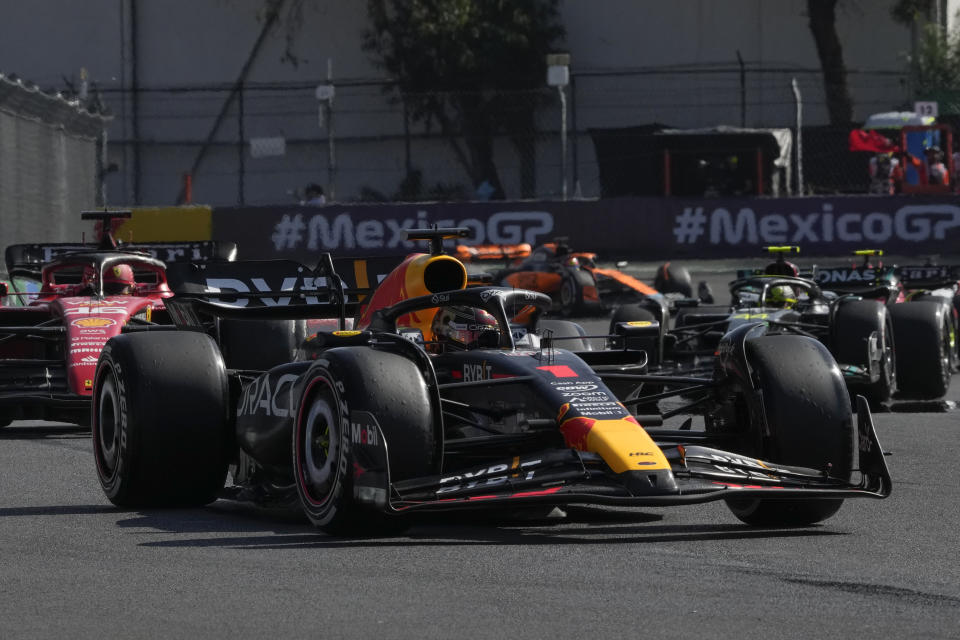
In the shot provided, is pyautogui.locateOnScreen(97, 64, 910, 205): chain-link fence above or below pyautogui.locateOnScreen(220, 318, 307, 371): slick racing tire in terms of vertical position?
above

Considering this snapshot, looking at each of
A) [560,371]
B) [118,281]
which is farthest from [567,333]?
[118,281]

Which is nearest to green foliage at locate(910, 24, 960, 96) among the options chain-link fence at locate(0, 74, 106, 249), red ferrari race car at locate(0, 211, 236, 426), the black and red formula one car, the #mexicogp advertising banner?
the #mexicogp advertising banner

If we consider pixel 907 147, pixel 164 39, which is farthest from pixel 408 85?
pixel 907 147

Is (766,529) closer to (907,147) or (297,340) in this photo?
(297,340)

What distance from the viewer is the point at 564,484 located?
663cm

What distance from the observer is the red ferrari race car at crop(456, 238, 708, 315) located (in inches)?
937

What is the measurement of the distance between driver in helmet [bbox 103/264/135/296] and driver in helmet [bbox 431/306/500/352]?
22.8 feet

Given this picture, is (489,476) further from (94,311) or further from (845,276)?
(845,276)

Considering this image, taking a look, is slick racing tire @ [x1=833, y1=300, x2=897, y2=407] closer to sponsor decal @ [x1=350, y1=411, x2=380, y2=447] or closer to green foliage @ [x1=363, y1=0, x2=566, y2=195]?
sponsor decal @ [x1=350, y1=411, x2=380, y2=447]

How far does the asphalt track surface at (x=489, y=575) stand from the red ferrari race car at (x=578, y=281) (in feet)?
50.5

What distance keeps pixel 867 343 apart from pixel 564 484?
25.6 ft

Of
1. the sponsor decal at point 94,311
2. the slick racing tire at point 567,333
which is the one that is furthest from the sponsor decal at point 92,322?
the slick racing tire at point 567,333

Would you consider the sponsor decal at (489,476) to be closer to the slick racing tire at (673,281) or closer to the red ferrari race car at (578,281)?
the red ferrari race car at (578,281)

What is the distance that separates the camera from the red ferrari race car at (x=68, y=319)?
12359 mm
